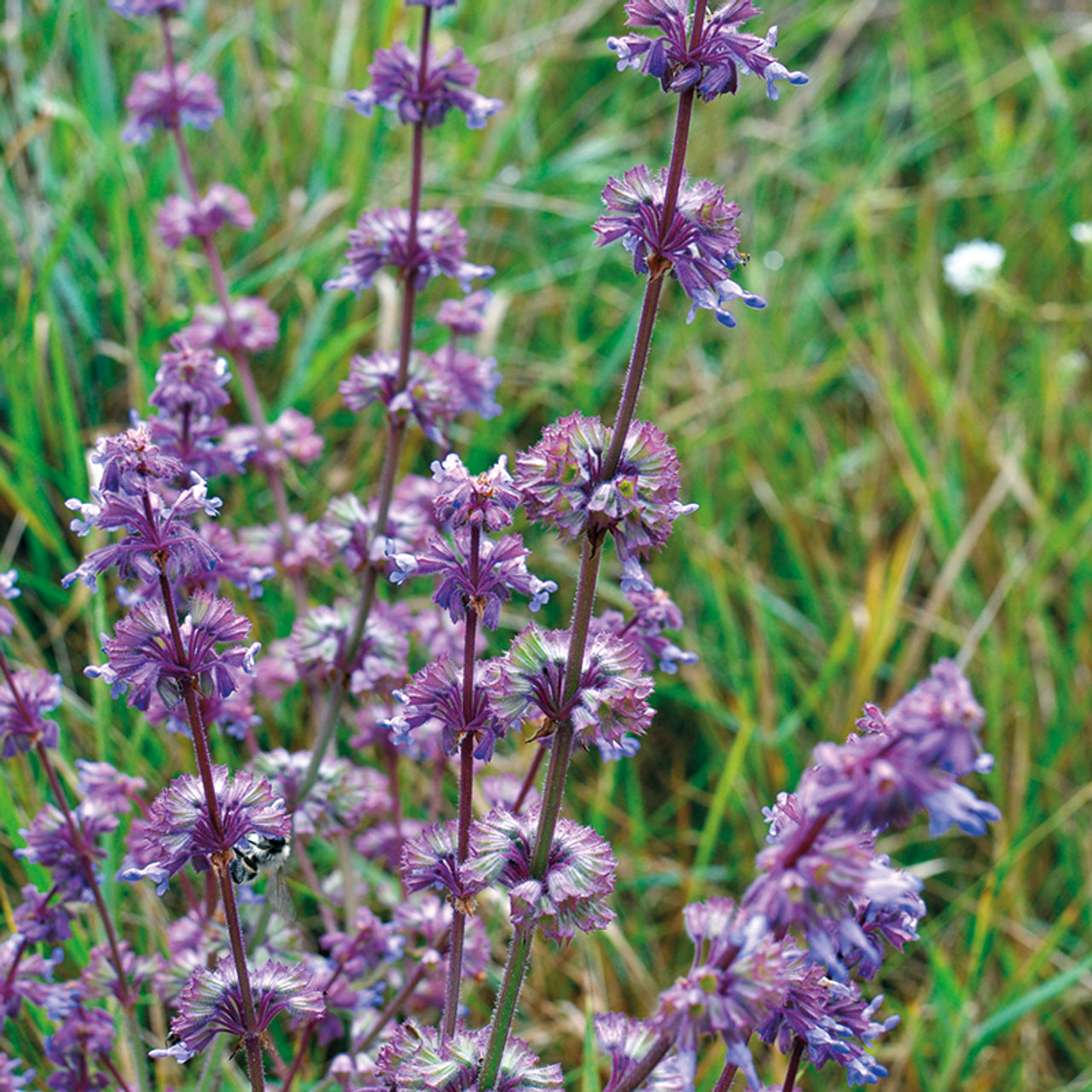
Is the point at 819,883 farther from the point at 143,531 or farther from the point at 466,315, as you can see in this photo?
the point at 466,315

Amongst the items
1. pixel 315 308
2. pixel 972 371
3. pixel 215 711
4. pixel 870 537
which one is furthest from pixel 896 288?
pixel 215 711

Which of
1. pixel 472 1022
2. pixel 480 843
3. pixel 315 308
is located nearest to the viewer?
pixel 480 843

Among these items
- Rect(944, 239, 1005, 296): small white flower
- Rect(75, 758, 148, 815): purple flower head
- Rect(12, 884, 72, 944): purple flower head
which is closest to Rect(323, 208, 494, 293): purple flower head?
Rect(75, 758, 148, 815): purple flower head

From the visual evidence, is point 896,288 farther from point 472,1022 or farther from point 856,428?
point 472,1022

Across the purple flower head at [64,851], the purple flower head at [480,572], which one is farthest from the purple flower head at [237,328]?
the purple flower head at [480,572]

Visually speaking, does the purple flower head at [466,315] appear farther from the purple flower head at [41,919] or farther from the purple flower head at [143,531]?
the purple flower head at [41,919]

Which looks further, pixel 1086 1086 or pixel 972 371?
pixel 972 371

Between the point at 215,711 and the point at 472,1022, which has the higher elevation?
the point at 215,711
